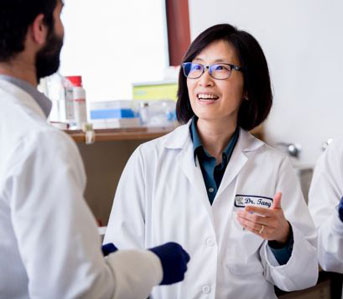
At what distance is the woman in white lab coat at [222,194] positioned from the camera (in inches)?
46.2

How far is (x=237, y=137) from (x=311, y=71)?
35.4 inches

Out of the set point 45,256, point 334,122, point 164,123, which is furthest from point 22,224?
point 334,122

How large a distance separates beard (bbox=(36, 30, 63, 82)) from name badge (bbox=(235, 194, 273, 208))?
0.68 meters

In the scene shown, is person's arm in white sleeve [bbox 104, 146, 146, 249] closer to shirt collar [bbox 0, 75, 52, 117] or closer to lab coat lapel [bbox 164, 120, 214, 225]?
lab coat lapel [bbox 164, 120, 214, 225]

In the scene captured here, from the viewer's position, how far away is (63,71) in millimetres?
2332

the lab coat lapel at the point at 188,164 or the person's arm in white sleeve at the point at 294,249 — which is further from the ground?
the lab coat lapel at the point at 188,164

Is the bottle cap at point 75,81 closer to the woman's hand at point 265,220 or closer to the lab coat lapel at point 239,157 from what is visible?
the lab coat lapel at point 239,157

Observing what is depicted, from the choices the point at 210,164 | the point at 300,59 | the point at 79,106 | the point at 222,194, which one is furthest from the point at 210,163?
the point at 300,59

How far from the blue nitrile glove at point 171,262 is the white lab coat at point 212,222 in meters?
0.41

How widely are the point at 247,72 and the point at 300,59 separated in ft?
2.92

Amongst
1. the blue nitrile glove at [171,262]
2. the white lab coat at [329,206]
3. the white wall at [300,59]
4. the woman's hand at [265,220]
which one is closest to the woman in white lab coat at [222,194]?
the woman's hand at [265,220]

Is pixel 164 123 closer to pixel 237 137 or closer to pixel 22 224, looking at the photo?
pixel 237 137

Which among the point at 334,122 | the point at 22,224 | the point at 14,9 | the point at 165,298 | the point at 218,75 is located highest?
the point at 14,9

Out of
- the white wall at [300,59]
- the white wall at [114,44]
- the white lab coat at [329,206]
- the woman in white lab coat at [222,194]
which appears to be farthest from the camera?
the white wall at [114,44]
